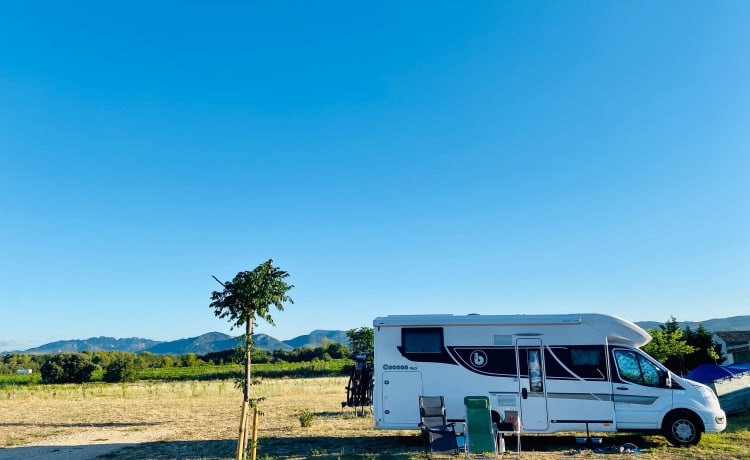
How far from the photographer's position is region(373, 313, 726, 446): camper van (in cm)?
1039

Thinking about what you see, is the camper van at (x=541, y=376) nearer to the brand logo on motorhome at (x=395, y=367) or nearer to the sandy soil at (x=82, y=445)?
the brand logo on motorhome at (x=395, y=367)

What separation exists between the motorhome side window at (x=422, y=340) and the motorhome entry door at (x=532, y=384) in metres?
1.69

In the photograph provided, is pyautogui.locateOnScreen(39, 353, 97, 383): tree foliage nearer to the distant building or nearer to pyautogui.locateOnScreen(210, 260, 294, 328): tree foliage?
pyautogui.locateOnScreen(210, 260, 294, 328): tree foliage

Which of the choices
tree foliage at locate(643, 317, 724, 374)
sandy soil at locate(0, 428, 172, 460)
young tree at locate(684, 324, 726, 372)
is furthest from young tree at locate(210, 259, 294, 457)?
young tree at locate(684, 324, 726, 372)

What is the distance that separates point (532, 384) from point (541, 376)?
25 centimetres

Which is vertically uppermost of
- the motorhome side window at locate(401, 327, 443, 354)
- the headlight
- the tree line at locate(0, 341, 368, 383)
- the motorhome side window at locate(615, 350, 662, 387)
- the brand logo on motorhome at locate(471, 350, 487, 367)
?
the motorhome side window at locate(401, 327, 443, 354)

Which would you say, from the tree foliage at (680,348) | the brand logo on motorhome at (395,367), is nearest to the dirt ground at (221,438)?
the brand logo on motorhome at (395,367)

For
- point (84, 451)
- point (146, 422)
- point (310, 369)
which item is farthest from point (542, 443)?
point (310, 369)

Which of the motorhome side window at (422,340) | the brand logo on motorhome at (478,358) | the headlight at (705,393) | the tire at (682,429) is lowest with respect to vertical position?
the tire at (682,429)

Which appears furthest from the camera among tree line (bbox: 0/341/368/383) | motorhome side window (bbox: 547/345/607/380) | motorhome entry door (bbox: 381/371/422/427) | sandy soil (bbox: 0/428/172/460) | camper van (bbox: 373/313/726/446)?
tree line (bbox: 0/341/368/383)

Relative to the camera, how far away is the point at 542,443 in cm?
1130

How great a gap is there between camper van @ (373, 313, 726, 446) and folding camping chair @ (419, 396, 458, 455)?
288mm

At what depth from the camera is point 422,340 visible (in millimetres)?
11188

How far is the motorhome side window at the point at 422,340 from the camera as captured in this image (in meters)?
11.1
